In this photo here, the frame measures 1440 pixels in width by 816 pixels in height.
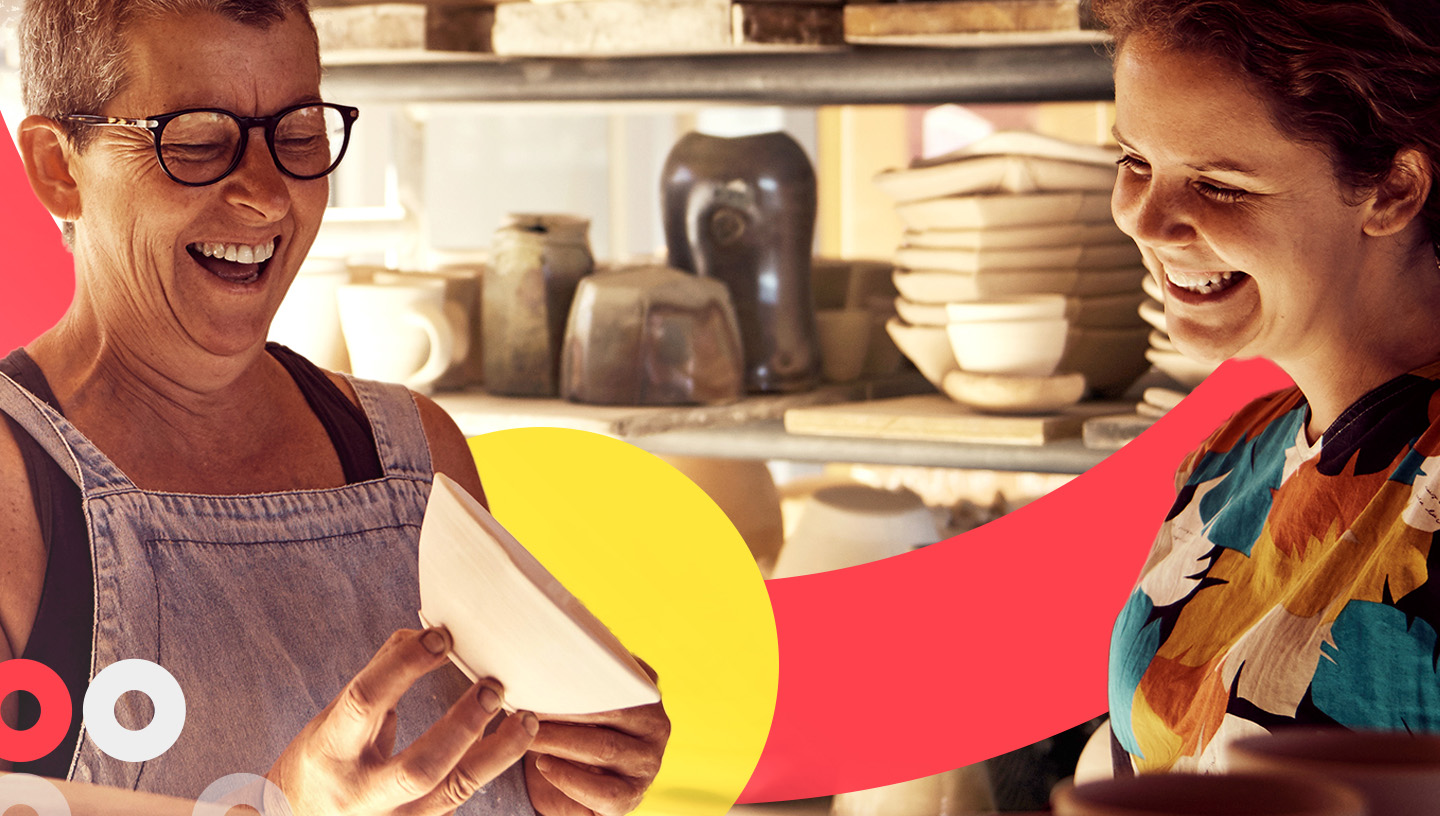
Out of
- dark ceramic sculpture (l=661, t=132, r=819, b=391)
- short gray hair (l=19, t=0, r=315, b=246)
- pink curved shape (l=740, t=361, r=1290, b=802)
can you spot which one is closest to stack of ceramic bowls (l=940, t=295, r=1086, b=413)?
pink curved shape (l=740, t=361, r=1290, b=802)

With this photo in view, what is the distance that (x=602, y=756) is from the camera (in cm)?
99

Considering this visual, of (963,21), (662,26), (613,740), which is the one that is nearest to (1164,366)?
(963,21)

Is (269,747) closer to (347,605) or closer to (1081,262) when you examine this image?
(347,605)

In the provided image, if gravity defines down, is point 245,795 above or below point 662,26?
below

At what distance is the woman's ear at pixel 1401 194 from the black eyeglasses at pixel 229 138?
734 millimetres

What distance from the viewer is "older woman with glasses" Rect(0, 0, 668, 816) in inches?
33.7

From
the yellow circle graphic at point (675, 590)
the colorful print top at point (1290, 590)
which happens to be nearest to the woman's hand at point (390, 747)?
the colorful print top at point (1290, 590)

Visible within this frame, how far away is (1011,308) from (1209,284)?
450mm

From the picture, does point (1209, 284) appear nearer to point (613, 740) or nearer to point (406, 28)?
point (613, 740)

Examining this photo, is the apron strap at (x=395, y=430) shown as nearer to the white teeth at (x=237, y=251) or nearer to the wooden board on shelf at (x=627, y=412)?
the white teeth at (x=237, y=251)

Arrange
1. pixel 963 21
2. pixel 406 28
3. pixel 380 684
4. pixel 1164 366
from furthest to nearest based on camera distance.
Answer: pixel 406 28
pixel 1164 366
pixel 963 21
pixel 380 684

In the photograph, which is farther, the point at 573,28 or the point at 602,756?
the point at 573,28

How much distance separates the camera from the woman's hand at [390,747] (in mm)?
823

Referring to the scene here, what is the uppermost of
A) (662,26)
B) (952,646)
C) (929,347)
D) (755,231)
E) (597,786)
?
(662,26)
